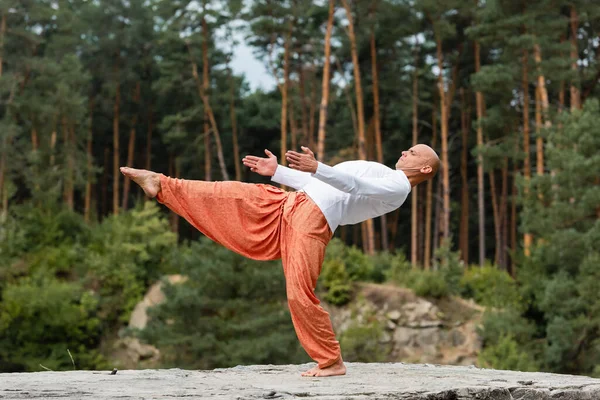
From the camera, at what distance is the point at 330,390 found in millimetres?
4488

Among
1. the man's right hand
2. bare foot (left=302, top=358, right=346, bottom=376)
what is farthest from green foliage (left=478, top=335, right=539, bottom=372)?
the man's right hand

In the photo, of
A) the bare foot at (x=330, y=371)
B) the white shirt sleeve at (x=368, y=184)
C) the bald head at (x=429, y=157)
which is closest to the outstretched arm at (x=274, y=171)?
the white shirt sleeve at (x=368, y=184)

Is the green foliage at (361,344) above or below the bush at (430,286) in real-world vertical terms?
below

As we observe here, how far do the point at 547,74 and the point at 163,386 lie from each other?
1633cm

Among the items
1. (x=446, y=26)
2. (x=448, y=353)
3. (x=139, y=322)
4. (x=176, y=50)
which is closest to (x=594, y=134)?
(x=448, y=353)

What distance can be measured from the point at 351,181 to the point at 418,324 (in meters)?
14.0

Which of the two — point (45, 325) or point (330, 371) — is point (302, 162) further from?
point (45, 325)

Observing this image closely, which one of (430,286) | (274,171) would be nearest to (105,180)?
(430,286)

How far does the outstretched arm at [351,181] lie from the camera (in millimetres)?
4754

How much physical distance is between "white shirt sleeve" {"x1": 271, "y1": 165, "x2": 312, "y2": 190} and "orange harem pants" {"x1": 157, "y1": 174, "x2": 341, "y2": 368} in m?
0.08

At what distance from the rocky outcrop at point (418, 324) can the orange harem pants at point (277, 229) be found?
1274 centimetres

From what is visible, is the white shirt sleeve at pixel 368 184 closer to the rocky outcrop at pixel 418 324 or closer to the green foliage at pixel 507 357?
the green foliage at pixel 507 357

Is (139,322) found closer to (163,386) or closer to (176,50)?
(176,50)

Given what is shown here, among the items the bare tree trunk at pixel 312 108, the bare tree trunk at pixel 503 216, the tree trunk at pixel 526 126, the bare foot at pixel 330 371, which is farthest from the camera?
the bare tree trunk at pixel 312 108
